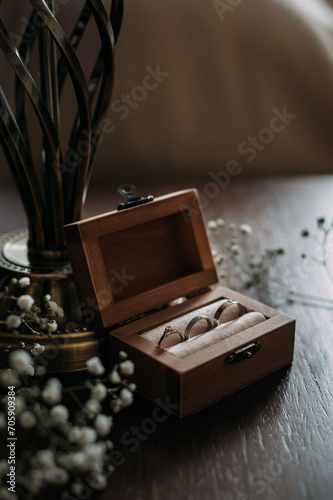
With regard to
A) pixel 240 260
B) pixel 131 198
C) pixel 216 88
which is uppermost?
pixel 216 88

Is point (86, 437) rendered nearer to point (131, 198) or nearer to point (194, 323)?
A: point (194, 323)

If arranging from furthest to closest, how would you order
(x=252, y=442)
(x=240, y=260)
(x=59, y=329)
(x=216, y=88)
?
(x=216, y=88), (x=240, y=260), (x=59, y=329), (x=252, y=442)

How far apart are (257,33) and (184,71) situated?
201mm

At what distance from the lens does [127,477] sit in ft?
2.04

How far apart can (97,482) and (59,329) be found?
9.7 inches

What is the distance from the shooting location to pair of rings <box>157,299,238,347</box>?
0.76 m

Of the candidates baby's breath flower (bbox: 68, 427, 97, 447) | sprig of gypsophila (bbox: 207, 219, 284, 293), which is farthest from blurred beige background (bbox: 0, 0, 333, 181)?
baby's breath flower (bbox: 68, 427, 97, 447)

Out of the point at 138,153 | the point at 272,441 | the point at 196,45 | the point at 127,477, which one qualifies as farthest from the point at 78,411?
the point at 196,45

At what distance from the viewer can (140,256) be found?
85 cm

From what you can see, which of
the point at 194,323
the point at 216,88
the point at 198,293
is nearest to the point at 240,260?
the point at 198,293

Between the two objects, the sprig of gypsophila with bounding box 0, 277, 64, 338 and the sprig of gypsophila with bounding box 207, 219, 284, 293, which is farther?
the sprig of gypsophila with bounding box 207, 219, 284, 293

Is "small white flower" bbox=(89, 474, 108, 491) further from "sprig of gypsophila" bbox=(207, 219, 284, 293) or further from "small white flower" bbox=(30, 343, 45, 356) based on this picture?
"sprig of gypsophila" bbox=(207, 219, 284, 293)

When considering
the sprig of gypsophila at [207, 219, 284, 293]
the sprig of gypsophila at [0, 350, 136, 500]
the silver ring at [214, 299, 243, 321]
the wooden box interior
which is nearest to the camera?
the sprig of gypsophila at [0, 350, 136, 500]

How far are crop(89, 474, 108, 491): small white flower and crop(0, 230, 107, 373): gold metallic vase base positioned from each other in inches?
7.5
